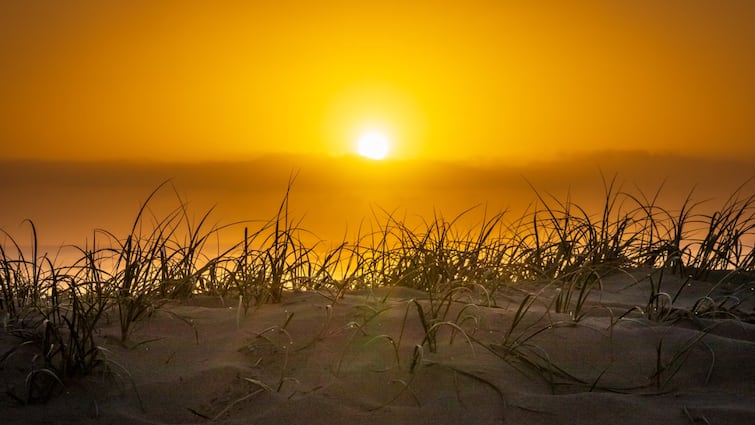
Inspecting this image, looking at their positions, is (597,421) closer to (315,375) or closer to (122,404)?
(315,375)

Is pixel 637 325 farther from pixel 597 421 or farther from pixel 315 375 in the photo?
pixel 315 375

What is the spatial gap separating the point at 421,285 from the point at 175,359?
5.74ft

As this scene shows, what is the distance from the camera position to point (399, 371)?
2891mm

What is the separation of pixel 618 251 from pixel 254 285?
102 inches

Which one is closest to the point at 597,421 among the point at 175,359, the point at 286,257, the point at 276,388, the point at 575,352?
the point at 575,352

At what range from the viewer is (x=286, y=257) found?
4.45 m

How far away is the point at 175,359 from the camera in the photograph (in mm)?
3129

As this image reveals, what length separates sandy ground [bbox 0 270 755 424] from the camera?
2678 millimetres

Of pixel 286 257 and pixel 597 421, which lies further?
pixel 286 257

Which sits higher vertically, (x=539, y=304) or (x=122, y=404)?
(x=539, y=304)

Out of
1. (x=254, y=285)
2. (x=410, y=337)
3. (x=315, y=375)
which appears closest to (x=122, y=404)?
(x=315, y=375)

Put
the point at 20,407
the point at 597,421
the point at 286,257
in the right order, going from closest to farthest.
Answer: the point at 597,421
the point at 20,407
the point at 286,257

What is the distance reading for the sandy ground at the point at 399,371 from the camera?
8.79 feet

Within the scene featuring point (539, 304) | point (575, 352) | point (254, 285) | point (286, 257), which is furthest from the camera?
point (286, 257)
